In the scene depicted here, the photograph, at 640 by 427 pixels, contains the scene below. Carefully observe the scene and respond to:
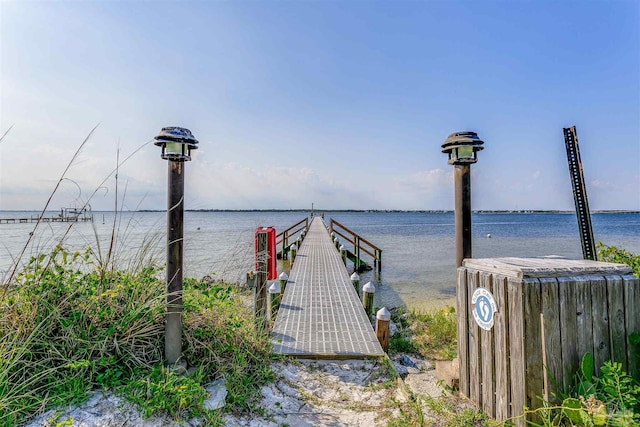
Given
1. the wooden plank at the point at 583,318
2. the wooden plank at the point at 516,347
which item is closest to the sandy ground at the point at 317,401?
the wooden plank at the point at 516,347

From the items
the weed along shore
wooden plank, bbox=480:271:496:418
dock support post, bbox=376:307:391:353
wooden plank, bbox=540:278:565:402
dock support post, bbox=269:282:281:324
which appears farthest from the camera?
dock support post, bbox=269:282:281:324

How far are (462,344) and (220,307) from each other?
2438 millimetres

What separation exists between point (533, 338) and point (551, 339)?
106 millimetres

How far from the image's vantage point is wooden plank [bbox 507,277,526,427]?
2.07 m

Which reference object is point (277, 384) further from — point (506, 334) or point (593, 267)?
point (593, 267)

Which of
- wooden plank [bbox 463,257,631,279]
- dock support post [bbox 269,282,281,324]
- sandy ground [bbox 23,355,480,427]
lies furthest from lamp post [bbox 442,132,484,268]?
dock support post [bbox 269,282,281,324]

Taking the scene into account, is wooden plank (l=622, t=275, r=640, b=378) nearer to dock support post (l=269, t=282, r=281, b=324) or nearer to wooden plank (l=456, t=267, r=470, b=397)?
wooden plank (l=456, t=267, r=470, b=397)

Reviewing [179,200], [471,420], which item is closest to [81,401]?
[179,200]

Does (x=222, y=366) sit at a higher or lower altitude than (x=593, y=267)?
lower

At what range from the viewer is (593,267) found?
2139 millimetres

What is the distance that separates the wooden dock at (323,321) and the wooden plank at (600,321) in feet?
8.52

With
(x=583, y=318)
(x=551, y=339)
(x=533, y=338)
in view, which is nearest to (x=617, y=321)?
(x=583, y=318)

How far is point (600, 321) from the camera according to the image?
209 cm

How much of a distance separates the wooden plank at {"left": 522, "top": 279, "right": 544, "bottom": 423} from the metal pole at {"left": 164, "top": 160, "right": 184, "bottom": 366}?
2.65 metres
